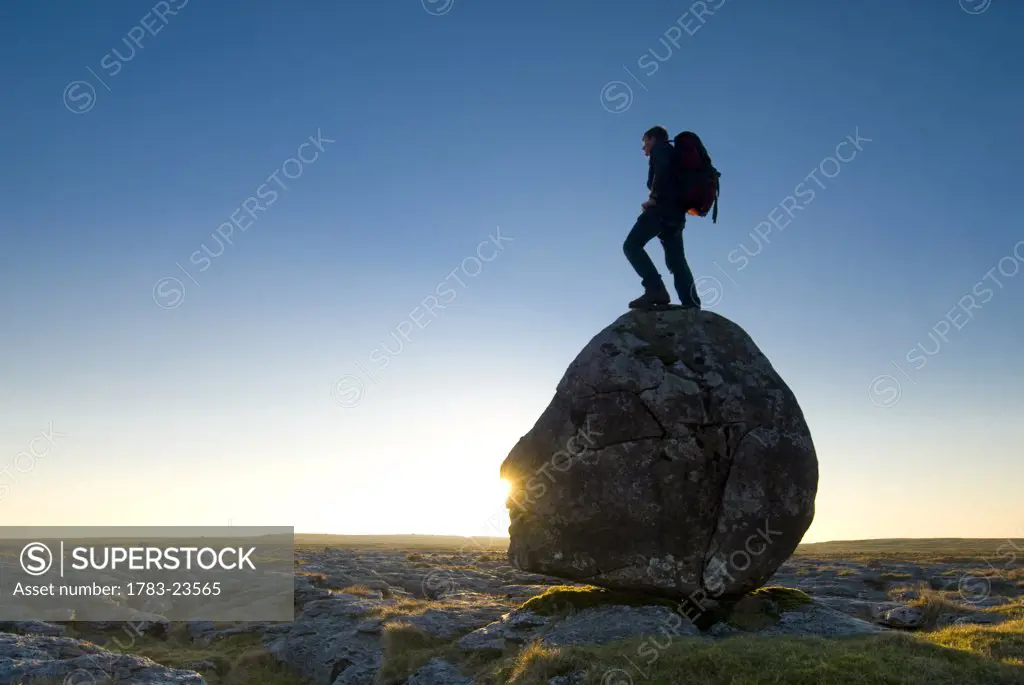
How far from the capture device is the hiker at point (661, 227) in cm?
1783

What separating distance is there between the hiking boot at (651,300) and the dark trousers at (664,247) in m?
0.12

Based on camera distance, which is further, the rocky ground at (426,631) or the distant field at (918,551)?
the distant field at (918,551)

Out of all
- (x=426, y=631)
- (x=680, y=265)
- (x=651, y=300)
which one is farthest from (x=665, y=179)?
(x=426, y=631)

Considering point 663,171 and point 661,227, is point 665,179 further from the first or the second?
point 661,227

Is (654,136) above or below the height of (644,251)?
above

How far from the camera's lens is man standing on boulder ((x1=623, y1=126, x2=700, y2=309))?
58.5 ft

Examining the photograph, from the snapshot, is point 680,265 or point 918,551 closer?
point 680,265

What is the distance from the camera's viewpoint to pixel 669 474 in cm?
1552

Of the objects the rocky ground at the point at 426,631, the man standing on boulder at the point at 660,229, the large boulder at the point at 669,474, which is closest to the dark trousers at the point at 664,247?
the man standing on boulder at the point at 660,229

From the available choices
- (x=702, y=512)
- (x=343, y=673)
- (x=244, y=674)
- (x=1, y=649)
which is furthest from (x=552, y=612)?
(x=1, y=649)

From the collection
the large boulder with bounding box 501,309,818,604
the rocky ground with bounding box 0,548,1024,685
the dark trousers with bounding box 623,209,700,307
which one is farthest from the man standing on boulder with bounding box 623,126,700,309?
the rocky ground with bounding box 0,548,1024,685

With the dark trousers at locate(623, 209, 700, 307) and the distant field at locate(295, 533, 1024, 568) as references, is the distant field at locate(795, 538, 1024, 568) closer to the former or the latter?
the distant field at locate(295, 533, 1024, 568)

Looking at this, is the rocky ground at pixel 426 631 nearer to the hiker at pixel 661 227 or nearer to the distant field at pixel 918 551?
the hiker at pixel 661 227

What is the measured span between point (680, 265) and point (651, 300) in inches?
52.3
